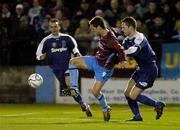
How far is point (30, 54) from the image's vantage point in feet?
75.2

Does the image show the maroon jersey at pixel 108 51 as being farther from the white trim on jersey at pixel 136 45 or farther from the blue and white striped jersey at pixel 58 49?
the blue and white striped jersey at pixel 58 49

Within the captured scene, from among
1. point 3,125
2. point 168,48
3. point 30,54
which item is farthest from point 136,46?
point 30,54

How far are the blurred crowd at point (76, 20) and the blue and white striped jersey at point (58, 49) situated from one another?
4.00 metres

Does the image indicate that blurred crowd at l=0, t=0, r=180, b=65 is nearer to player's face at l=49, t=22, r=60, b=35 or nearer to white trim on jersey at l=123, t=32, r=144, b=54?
player's face at l=49, t=22, r=60, b=35

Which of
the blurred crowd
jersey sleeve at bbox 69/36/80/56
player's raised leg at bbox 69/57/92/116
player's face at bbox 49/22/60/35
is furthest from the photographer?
the blurred crowd

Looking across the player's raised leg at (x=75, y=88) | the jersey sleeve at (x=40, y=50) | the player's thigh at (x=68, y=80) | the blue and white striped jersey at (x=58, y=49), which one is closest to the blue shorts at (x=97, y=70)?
the player's raised leg at (x=75, y=88)

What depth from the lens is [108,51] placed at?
1445cm

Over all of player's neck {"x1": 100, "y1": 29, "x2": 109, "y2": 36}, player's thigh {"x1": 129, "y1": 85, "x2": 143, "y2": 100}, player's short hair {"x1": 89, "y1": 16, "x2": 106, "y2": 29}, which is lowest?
player's thigh {"x1": 129, "y1": 85, "x2": 143, "y2": 100}

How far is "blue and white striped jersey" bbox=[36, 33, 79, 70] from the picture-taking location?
56.9 feet

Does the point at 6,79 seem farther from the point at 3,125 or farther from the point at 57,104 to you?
the point at 3,125

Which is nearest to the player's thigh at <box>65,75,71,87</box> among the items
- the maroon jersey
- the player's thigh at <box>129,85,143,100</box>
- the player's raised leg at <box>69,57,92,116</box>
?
the player's raised leg at <box>69,57,92,116</box>

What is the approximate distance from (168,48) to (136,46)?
7.99 metres

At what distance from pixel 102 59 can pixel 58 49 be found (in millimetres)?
3261

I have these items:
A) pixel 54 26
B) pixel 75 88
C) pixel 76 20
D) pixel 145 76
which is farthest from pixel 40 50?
pixel 76 20
